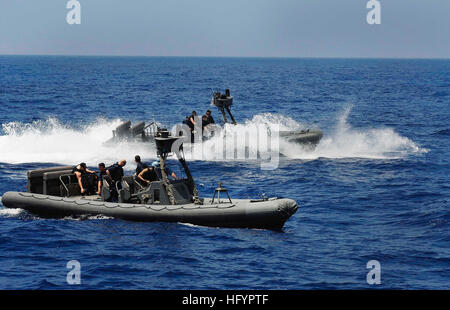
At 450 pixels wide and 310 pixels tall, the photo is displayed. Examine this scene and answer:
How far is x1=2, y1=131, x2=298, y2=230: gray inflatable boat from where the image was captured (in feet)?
63.1

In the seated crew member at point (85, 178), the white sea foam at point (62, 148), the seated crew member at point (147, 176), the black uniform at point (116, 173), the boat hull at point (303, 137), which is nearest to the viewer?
the seated crew member at point (147, 176)

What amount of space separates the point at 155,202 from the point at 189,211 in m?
1.49

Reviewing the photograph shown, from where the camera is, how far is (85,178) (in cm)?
2186

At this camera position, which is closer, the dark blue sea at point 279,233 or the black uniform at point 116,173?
the dark blue sea at point 279,233

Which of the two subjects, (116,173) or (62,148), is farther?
(62,148)

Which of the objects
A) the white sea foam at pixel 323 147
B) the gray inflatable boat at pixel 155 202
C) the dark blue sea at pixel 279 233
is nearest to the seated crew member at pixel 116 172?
the gray inflatable boat at pixel 155 202

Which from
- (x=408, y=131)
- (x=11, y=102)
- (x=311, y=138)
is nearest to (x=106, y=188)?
(x=311, y=138)

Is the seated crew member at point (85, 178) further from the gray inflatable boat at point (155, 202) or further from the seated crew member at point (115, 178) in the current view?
the seated crew member at point (115, 178)

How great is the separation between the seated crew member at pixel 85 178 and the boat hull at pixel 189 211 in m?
0.76

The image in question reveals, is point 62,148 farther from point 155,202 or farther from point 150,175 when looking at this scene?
point 155,202

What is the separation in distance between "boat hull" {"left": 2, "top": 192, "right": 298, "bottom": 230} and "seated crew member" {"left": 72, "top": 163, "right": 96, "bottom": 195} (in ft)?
2.51

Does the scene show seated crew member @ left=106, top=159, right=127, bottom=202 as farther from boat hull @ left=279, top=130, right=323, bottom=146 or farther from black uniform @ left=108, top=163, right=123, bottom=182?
boat hull @ left=279, top=130, right=323, bottom=146

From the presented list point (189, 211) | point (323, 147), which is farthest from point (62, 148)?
point (189, 211)

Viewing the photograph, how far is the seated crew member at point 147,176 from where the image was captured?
20.8 m
